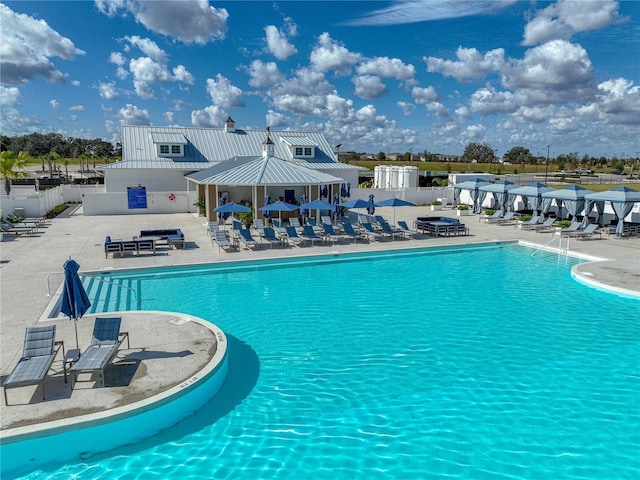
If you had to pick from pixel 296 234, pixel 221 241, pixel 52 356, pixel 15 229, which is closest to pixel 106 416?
pixel 52 356

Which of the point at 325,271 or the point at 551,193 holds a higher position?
the point at 551,193

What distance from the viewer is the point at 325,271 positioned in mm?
16812

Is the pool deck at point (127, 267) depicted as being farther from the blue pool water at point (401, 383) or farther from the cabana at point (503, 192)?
the cabana at point (503, 192)

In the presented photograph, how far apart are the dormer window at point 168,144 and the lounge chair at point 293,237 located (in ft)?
57.6

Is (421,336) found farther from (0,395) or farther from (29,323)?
(29,323)

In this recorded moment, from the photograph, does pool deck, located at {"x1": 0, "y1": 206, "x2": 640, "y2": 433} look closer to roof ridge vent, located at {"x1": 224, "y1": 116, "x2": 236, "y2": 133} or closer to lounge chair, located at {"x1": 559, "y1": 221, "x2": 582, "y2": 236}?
lounge chair, located at {"x1": 559, "y1": 221, "x2": 582, "y2": 236}

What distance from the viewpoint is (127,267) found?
15812 mm

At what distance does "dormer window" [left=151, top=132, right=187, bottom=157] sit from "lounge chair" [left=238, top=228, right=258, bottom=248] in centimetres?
1716

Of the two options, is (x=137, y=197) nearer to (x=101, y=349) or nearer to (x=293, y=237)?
(x=293, y=237)

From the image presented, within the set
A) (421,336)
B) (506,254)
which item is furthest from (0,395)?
(506,254)

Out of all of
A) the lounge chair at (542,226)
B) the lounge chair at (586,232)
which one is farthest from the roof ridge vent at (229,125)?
the lounge chair at (586,232)

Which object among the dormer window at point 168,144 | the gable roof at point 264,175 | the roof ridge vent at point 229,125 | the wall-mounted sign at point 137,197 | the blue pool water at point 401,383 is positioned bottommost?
the blue pool water at point 401,383

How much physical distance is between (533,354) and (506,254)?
10872 millimetres

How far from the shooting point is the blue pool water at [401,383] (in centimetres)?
655
